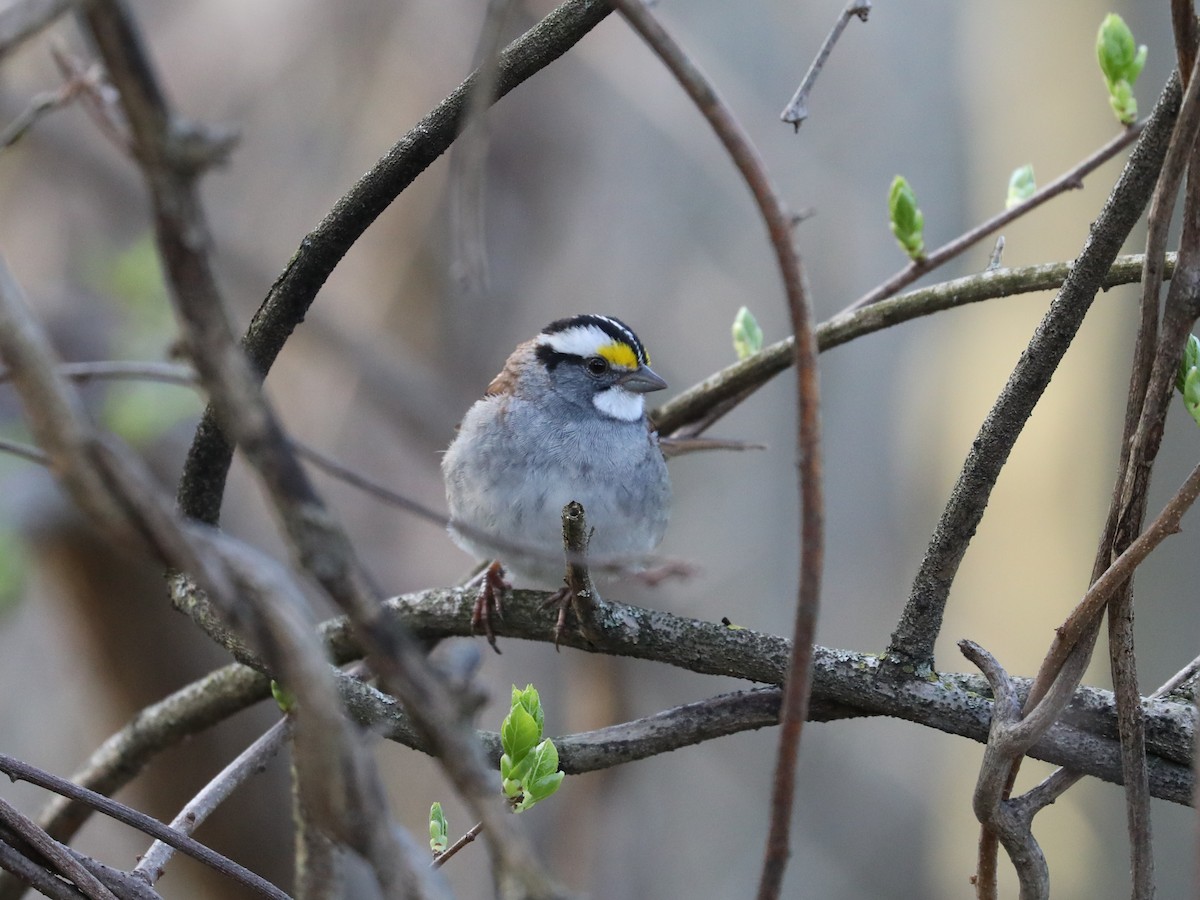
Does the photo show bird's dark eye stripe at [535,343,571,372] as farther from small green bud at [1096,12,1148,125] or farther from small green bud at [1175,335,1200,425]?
small green bud at [1175,335,1200,425]

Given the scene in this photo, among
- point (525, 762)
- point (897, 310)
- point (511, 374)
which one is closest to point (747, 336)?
point (897, 310)

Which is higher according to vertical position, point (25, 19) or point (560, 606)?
point (560, 606)

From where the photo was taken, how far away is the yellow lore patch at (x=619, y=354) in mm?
2596

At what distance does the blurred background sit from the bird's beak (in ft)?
7.60

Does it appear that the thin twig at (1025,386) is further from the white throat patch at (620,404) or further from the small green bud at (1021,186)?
the white throat patch at (620,404)

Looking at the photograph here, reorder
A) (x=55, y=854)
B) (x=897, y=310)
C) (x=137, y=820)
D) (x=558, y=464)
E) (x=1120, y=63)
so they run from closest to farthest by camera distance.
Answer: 1. (x=55, y=854)
2. (x=137, y=820)
3. (x=1120, y=63)
4. (x=897, y=310)
5. (x=558, y=464)

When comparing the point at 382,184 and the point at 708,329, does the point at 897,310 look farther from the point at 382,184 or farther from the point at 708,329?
the point at 708,329

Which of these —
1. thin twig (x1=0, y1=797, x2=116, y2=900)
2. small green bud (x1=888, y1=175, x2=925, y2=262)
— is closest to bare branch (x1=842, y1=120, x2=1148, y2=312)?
small green bud (x1=888, y1=175, x2=925, y2=262)

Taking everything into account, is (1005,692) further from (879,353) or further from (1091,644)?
(879,353)

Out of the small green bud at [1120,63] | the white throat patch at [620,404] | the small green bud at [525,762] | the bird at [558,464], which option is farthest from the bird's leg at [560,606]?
the small green bud at [1120,63]

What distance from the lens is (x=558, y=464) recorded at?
7.52 feet

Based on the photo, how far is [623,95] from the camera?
6.74m

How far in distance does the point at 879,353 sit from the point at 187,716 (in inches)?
204

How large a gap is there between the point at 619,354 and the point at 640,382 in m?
0.08
